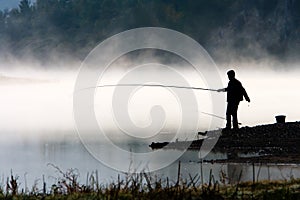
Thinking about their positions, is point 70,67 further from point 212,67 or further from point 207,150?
point 207,150

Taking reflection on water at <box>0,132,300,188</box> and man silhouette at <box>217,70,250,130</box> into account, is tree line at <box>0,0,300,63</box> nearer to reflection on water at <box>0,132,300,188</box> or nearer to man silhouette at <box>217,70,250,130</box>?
reflection on water at <box>0,132,300,188</box>

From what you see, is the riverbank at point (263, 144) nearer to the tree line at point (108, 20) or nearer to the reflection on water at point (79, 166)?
the reflection on water at point (79, 166)

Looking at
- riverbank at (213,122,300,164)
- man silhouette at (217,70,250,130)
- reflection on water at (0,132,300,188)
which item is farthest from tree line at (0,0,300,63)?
man silhouette at (217,70,250,130)

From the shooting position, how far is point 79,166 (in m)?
22.5

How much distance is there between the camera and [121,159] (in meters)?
24.4

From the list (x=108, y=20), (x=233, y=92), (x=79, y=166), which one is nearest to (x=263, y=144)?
(x=233, y=92)

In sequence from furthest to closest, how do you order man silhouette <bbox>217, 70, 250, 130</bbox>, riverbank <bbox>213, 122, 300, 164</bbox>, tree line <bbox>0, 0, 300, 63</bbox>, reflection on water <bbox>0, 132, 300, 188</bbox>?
tree line <bbox>0, 0, 300, 63</bbox>, man silhouette <bbox>217, 70, 250, 130</bbox>, riverbank <bbox>213, 122, 300, 164</bbox>, reflection on water <bbox>0, 132, 300, 188</bbox>

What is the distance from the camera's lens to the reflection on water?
18277 mm

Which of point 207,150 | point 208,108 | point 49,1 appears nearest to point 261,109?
point 208,108

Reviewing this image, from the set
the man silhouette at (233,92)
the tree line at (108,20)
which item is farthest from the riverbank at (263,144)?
the tree line at (108,20)

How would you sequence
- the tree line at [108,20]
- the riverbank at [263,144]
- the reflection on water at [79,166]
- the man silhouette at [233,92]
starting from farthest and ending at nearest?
the tree line at [108,20] < the man silhouette at [233,92] < the riverbank at [263,144] < the reflection on water at [79,166]

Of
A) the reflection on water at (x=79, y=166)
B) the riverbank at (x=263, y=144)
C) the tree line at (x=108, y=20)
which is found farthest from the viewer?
the tree line at (x=108, y=20)

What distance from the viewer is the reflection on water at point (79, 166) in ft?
60.0

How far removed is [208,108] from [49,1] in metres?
65.4
